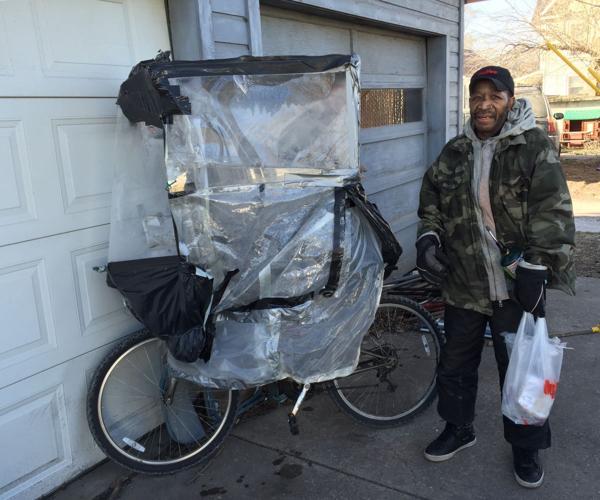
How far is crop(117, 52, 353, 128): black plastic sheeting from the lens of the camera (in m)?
2.37

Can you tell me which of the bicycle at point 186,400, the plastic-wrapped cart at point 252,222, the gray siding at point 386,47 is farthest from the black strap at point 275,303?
the gray siding at point 386,47

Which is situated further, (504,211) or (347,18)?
(347,18)

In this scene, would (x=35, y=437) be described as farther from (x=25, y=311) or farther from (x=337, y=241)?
(x=337, y=241)

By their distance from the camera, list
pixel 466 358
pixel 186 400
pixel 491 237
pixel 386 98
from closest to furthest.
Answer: pixel 491 237, pixel 466 358, pixel 186 400, pixel 386 98

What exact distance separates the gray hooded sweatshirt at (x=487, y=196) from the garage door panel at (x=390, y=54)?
2649 millimetres

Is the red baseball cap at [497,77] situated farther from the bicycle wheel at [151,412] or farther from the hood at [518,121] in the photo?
the bicycle wheel at [151,412]

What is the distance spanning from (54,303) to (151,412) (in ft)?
2.87

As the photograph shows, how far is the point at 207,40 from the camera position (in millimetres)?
3041

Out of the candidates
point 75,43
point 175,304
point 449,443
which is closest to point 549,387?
point 449,443

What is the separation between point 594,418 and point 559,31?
14.9 meters

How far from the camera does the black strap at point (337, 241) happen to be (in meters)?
2.59

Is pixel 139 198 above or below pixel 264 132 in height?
below

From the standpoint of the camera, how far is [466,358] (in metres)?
2.80

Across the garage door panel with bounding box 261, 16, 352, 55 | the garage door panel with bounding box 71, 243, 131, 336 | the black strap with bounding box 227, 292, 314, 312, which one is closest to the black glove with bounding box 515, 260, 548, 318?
the black strap with bounding box 227, 292, 314, 312
